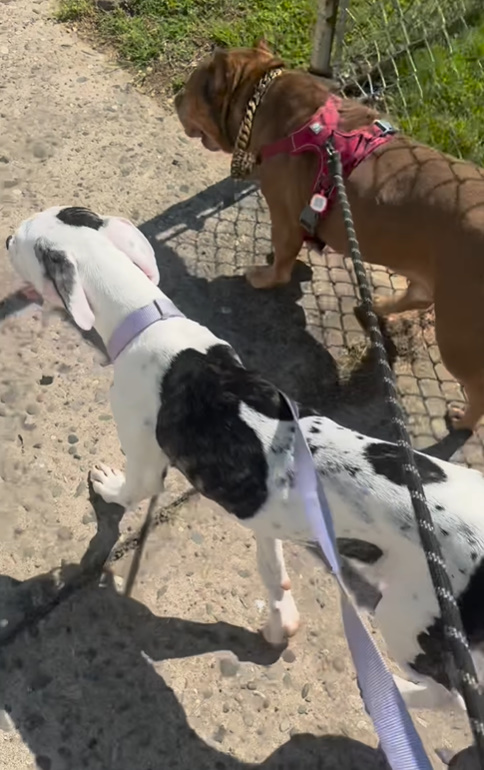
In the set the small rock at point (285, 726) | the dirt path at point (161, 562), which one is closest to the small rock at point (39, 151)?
the dirt path at point (161, 562)

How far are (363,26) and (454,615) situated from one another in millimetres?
4844

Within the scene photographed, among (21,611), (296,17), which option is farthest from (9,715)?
(296,17)

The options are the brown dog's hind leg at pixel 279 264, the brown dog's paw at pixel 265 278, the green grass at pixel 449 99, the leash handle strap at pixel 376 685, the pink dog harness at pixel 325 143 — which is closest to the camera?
the leash handle strap at pixel 376 685

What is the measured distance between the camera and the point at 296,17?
5492 millimetres

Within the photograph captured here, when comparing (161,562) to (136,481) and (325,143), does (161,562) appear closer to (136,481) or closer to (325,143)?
(136,481)

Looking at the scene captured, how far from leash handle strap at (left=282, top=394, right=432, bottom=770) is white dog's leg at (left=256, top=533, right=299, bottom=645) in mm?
744

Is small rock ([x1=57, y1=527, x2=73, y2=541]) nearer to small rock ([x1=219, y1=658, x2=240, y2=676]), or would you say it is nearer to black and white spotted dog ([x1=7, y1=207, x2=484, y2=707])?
black and white spotted dog ([x1=7, y1=207, x2=484, y2=707])

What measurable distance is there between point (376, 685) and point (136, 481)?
1.44 metres

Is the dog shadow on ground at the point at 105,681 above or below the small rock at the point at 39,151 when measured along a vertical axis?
below

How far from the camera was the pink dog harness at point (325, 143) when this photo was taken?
358cm

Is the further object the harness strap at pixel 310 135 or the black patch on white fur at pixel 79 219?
the harness strap at pixel 310 135

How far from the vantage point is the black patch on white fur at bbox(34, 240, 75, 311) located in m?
2.76

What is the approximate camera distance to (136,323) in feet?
9.00

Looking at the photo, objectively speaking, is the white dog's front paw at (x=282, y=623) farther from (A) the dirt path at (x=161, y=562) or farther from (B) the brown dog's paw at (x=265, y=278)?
(B) the brown dog's paw at (x=265, y=278)
